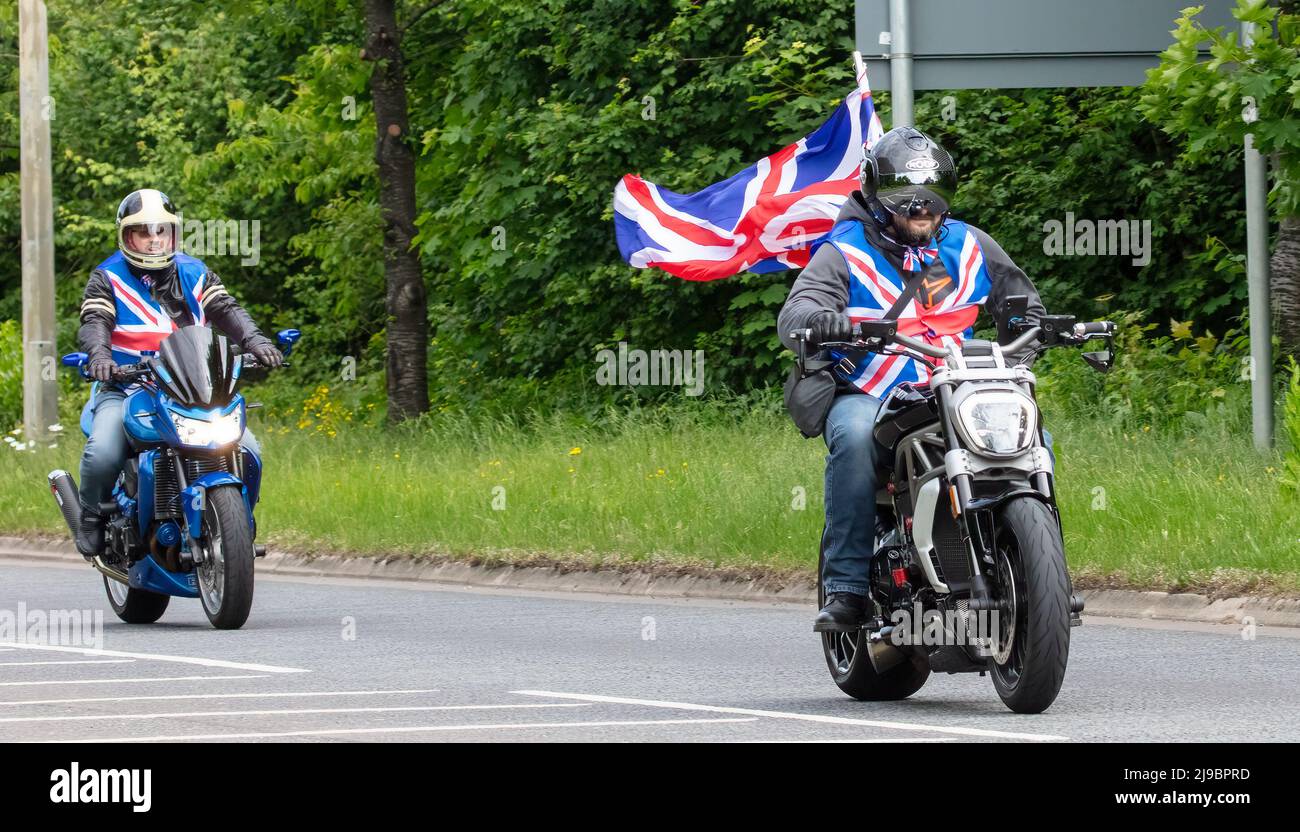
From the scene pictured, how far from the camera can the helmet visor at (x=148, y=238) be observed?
39.6 ft

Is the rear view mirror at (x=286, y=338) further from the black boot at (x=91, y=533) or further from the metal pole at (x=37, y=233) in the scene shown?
the metal pole at (x=37, y=233)

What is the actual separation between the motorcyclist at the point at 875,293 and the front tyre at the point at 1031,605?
26.6 inches

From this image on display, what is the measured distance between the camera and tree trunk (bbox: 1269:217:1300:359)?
17.8 meters

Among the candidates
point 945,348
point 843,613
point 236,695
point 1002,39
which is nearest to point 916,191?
point 945,348

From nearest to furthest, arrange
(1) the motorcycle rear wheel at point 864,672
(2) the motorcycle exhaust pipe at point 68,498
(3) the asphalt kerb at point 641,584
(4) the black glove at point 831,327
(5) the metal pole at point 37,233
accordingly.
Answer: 1. (4) the black glove at point 831,327
2. (1) the motorcycle rear wheel at point 864,672
3. (3) the asphalt kerb at point 641,584
4. (2) the motorcycle exhaust pipe at point 68,498
5. (5) the metal pole at point 37,233

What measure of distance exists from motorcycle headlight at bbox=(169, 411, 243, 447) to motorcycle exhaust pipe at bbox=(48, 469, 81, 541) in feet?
3.39

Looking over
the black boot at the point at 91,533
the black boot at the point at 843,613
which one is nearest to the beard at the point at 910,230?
the black boot at the point at 843,613

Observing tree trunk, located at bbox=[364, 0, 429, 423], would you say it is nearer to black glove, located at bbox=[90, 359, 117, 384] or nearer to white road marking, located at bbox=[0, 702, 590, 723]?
black glove, located at bbox=[90, 359, 117, 384]

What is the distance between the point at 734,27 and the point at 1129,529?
546 inches

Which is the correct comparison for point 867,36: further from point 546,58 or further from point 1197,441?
point 546,58

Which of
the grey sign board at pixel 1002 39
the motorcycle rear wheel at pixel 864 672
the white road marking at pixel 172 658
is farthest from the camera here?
the grey sign board at pixel 1002 39

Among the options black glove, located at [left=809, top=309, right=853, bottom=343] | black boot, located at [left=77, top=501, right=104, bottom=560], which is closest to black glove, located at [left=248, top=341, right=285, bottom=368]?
black boot, located at [left=77, top=501, right=104, bottom=560]

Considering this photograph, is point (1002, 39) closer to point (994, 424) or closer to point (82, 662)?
point (82, 662)

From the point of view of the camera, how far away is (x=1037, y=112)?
81.1 feet
